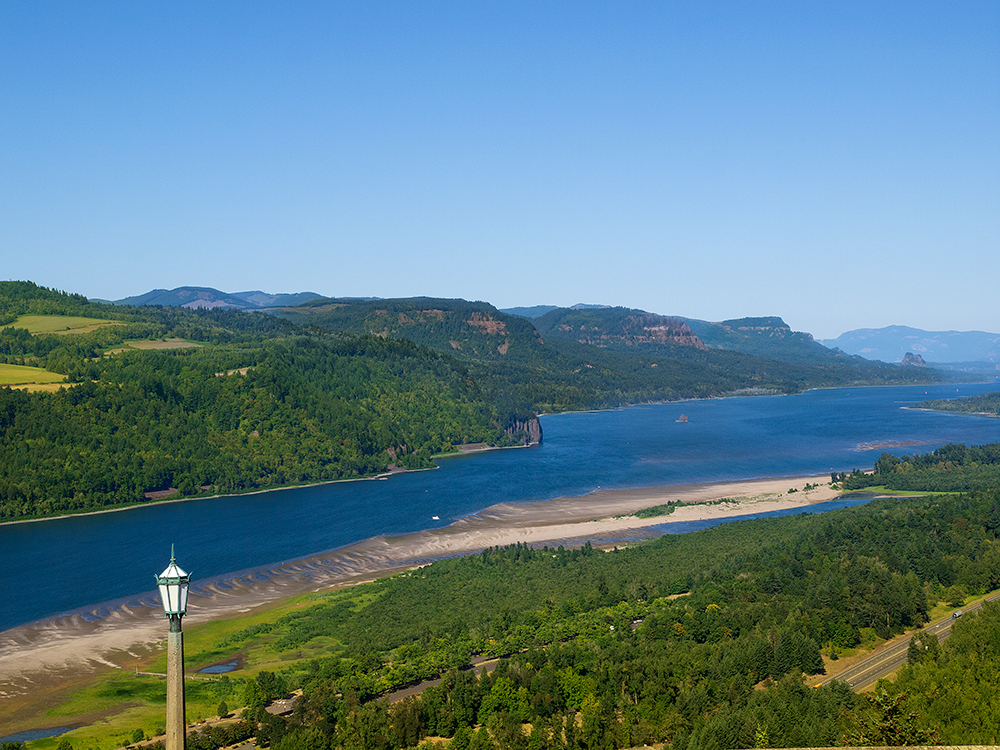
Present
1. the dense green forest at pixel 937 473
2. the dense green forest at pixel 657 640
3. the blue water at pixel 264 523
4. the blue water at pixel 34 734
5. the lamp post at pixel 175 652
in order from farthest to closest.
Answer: the dense green forest at pixel 937 473
the blue water at pixel 264 523
the blue water at pixel 34 734
the dense green forest at pixel 657 640
the lamp post at pixel 175 652

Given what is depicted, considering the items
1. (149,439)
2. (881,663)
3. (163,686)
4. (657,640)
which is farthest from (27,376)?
(881,663)

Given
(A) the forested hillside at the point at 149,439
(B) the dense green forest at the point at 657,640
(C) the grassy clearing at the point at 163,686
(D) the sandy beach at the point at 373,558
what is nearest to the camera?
(B) the dense green forest at the point at 657,640

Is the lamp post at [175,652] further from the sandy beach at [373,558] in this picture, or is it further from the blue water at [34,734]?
the sandy beach at [373,558]

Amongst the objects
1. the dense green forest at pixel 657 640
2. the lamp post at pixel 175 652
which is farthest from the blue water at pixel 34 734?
the lamp post at pixel 175 652

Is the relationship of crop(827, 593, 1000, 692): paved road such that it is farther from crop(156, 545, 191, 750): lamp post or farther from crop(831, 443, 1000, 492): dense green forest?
crop(831, 443, 1000, 492): dense green forest

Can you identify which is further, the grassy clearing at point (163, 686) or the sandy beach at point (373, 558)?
the sandy beach at point (373, 558)

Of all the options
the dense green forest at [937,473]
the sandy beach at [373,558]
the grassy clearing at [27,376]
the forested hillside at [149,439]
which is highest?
the grassy clearing at [27,376]

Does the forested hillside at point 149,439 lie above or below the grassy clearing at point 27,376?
below

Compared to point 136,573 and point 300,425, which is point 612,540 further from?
point 300,425
